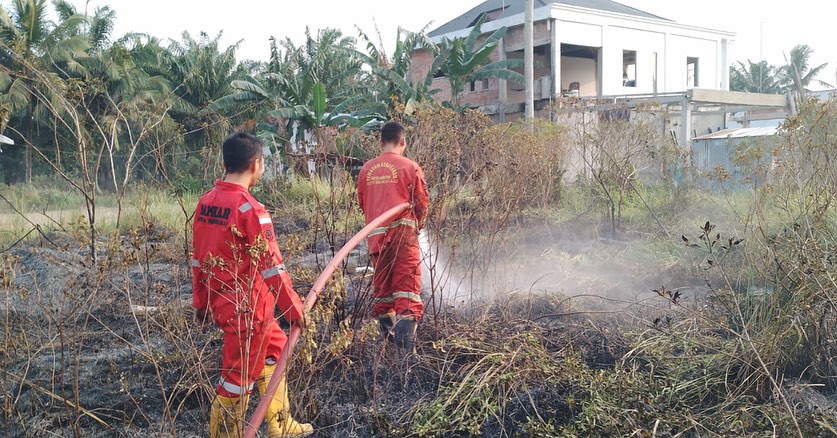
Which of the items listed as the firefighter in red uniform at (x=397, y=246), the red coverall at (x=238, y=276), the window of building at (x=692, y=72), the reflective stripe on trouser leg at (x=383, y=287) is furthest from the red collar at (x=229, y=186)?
the window of building at (x=692, y=72)

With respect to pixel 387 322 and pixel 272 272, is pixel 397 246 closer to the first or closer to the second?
pixel 387 322

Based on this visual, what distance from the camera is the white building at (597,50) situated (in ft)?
77.5

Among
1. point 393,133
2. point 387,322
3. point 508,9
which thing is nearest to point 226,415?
point 387,322

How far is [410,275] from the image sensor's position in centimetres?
466

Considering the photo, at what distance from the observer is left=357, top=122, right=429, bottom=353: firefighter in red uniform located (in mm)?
4566

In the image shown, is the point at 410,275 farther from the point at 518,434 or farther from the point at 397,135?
the point at 518,434

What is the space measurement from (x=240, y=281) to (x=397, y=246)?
152 cm

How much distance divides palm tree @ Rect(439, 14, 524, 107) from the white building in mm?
2740

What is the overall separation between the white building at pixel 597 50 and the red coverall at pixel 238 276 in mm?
19980

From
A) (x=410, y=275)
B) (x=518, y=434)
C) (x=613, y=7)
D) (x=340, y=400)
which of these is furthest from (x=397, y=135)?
(x=613, y=7)

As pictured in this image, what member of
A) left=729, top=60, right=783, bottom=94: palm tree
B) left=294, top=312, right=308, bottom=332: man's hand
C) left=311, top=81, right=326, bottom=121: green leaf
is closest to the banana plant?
left=311, top=81, right=326, bottom=121: green leaf

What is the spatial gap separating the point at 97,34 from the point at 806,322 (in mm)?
30109

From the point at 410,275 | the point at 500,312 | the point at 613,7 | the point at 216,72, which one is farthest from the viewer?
the point at 216,72

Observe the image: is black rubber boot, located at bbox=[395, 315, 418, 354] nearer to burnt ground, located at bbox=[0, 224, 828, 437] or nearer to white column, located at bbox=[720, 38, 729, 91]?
burnt ground, located at bbox=[0, 224, 828, 437]
